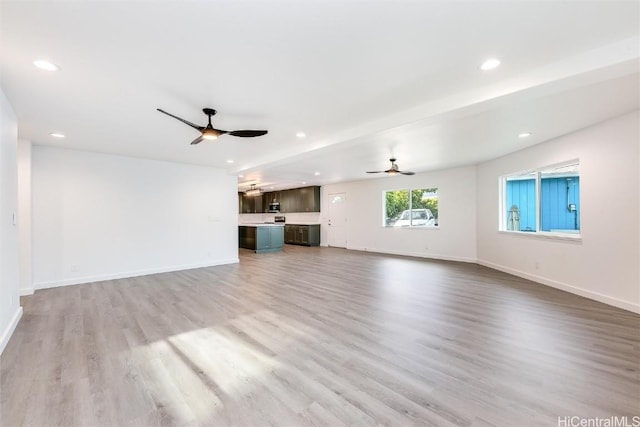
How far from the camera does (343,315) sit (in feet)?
11.2

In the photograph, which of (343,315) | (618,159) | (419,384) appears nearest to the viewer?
(419,384)

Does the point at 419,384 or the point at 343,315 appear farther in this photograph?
the point at 343,315

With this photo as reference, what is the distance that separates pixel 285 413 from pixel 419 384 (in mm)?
1000

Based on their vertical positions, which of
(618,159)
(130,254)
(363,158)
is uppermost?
(363,158)

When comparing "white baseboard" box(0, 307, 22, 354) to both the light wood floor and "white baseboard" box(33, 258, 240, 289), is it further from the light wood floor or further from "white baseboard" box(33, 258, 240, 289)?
"white baseboard" box(33, 258, 240, 289)

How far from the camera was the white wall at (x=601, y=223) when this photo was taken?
11.6 ft

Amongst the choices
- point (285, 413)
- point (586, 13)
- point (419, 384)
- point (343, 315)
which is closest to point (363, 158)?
point (343, 315)

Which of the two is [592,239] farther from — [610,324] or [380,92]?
[380,92]

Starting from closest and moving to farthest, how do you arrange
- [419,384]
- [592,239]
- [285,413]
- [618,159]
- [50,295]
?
1. [285,413]
2. [419,384]
3. [618,159]
4. [592,239]
5. [50,295]

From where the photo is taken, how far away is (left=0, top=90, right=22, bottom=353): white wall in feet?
8.72

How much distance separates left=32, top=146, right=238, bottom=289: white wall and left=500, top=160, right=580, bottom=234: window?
22.1 ft

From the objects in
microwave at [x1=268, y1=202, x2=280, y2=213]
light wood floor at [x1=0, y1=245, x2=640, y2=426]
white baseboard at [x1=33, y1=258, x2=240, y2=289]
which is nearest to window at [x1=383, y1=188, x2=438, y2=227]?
light wood floor at [x1=0, y1=245, x2=640, y2=426]

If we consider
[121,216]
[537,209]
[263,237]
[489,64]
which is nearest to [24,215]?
[121,216]

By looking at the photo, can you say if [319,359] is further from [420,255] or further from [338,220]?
[338,220]
